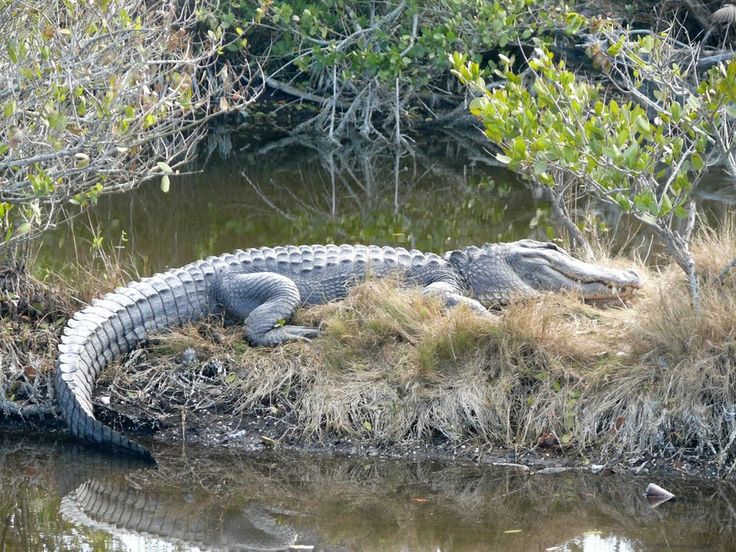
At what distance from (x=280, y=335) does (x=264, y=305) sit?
0.25 meters

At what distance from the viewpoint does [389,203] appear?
37.7ft

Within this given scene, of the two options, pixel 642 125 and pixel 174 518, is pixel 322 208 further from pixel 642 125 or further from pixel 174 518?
pixel 174 518

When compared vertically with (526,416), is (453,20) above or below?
above

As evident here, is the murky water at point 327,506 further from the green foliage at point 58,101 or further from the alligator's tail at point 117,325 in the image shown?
the green foliage at point 58,101

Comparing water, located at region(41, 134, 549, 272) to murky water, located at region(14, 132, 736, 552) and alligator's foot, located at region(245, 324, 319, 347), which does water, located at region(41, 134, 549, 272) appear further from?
murky water, located at region(14, 132, 736, 552)

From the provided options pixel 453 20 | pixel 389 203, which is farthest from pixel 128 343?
pixel 453 20

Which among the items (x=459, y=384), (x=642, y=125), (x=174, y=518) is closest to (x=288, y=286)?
(x=459, y=384)

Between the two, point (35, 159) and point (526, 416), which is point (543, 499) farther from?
point (35, 159)

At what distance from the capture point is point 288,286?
652cm

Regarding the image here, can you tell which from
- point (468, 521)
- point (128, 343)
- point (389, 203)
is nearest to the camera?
point (468, 521)

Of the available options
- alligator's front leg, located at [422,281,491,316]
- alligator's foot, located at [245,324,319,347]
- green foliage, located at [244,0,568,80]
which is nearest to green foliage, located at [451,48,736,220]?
alligator's front leg, located at [422,281,491,316]

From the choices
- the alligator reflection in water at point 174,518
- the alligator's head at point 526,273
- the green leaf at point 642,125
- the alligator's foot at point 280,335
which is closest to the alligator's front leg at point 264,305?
the alligator's foot at point 280,335

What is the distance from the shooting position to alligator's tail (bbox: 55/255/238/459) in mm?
5324

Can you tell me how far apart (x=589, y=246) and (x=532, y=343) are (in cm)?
209
